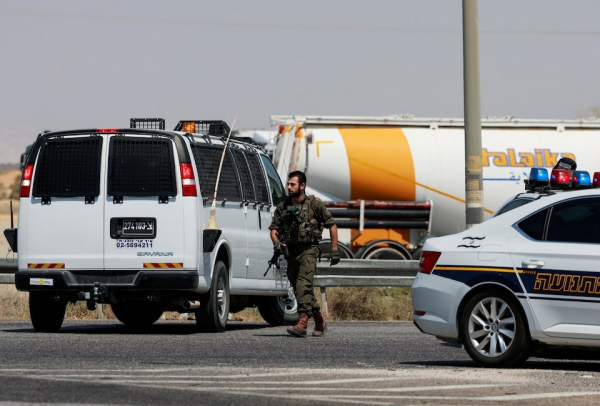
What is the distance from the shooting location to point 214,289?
1429cm

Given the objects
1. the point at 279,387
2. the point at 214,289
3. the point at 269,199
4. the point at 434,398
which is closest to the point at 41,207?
the point at 214,289

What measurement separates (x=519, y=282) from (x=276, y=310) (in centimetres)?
666

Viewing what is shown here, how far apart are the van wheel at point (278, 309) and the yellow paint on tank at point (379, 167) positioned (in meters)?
8.62

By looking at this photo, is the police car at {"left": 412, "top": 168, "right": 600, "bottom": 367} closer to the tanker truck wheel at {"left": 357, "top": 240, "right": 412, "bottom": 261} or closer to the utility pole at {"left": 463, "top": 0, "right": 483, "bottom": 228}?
the utility pole at {"left": 463, "top": 0, "right": 483, "bottom": 228}

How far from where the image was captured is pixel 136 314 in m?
16.4

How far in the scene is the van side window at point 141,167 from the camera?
1396 centimetres

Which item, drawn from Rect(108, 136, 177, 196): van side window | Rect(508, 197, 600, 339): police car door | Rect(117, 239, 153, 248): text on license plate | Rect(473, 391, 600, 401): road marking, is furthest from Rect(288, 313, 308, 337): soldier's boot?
Rect(473, 391, 600, 401): road marking

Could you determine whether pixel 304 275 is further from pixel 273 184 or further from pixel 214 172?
pixel 273 184

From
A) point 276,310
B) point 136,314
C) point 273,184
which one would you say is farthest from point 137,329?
point 273,184

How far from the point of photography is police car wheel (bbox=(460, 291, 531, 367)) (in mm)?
10617

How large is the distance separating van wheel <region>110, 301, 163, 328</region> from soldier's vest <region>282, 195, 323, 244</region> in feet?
7.11

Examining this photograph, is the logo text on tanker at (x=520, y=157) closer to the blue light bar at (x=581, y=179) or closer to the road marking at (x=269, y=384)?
the blue light bar at (x=581, y=179)

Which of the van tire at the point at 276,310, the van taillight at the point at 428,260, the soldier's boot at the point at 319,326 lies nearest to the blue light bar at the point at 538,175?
the van taillight at the point at 428,260

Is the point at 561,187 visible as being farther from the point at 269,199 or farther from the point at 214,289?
the point at 269,199
